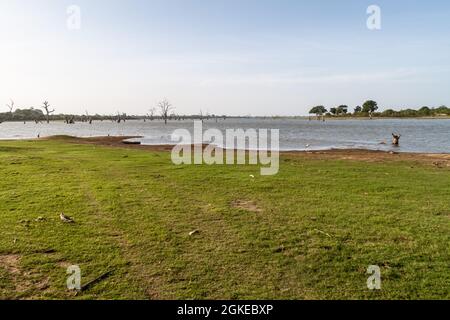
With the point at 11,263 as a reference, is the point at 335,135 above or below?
above

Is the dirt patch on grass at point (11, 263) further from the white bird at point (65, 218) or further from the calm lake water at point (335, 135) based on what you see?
the calm lake water at point (335, 135)

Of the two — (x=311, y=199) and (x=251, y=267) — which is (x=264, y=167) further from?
(x=251, y=267)

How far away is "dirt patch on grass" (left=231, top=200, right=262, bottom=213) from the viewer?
9.09 m

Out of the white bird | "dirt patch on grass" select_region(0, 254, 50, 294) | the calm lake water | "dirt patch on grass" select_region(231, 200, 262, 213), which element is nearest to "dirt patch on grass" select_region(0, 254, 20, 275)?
"dirt patch on grass" select_region(0, 254, 50, 294)

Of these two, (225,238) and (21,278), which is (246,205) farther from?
(21,278)

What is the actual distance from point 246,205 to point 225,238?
2588 mm

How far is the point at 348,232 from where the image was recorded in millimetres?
7254

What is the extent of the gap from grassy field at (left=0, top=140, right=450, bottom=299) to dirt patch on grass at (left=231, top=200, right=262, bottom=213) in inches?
1.0

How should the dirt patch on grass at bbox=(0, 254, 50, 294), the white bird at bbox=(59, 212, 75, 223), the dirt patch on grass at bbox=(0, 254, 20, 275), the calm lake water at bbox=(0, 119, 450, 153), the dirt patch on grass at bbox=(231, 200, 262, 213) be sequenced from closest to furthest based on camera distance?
the dirt patch on grass at bbox=(0, 254, 50, 294) → the dirt patch on grass at bbox=(0, 254, 20, 275) → the white bird at bbox=(59, 212, 75, 223) → the dirt patch on grass at bbox=(231, 200, 262, 213) → the calm lake water at bbox=(0, 119, 450, 153)

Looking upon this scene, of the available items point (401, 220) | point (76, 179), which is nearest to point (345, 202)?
point (401, 220)

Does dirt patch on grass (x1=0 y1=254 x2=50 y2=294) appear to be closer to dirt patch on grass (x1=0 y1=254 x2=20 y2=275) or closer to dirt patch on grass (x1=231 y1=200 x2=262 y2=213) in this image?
dirt patch on grass (x1=0 y1=254 x2=20 y2=275)

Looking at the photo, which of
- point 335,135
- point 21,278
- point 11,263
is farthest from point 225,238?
point 335,135

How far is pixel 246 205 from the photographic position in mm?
9492

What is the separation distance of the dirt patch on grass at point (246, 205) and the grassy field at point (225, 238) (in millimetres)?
27
